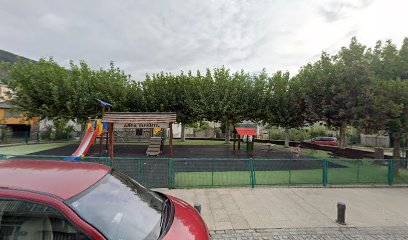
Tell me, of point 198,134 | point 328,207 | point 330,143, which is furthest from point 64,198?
point 198,134

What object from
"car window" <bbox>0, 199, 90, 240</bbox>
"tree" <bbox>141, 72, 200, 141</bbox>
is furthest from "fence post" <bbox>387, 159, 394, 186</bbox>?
"tree" <bbox>141, 72, 200, 141</bbox>

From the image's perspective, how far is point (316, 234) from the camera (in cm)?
523

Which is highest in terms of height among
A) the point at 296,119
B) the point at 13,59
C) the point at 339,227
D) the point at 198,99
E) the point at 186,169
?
the point at 13,59

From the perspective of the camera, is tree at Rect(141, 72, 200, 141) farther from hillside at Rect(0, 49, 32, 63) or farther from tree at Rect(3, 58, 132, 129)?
hillside at Rect(0, 49, 32, 63)

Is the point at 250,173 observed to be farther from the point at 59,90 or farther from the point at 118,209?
the point at 59,90

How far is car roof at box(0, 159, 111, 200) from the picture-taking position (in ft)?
7.47

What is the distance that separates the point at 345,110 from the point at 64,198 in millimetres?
14624

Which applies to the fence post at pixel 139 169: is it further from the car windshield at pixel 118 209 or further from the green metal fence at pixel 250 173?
the car windshield at pixel 118 209

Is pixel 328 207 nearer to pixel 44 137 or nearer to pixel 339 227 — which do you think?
pixel 339 227

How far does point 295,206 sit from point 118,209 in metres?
5.77

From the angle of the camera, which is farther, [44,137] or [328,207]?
[44,137]

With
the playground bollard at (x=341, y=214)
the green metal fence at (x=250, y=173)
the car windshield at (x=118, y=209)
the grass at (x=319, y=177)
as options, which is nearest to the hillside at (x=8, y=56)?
the green metal fence at (x=250, y=173)

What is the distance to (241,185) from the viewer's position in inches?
344

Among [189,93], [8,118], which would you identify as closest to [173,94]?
[189,93]
